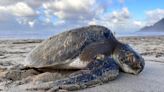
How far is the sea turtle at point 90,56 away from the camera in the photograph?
15.3 feet

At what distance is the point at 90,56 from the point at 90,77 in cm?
63

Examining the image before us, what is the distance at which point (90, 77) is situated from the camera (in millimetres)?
4426

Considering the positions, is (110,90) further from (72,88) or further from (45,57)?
(45,57)

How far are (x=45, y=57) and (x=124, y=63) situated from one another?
4.57 feet

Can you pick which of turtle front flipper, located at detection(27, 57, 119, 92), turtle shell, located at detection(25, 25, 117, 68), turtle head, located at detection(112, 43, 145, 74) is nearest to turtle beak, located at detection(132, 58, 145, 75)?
turtle head, located at detection(112, 43, 145, 74)

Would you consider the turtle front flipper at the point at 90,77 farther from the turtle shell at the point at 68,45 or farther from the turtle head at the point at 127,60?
the turtle shell at the point at 68,45

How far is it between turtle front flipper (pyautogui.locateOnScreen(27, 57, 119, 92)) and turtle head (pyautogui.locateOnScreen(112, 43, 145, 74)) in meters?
0.22

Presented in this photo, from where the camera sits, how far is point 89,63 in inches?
192

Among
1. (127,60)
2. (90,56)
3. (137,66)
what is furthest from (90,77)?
(137,66)

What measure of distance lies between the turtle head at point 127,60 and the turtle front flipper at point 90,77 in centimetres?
22

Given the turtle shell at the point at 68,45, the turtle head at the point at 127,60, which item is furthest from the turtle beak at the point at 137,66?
the turtle shell at the point at 68,45

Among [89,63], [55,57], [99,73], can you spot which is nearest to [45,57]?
[55,57]

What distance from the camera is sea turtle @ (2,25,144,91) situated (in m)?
4.67

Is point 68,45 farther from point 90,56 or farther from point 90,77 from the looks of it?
point 90,77
